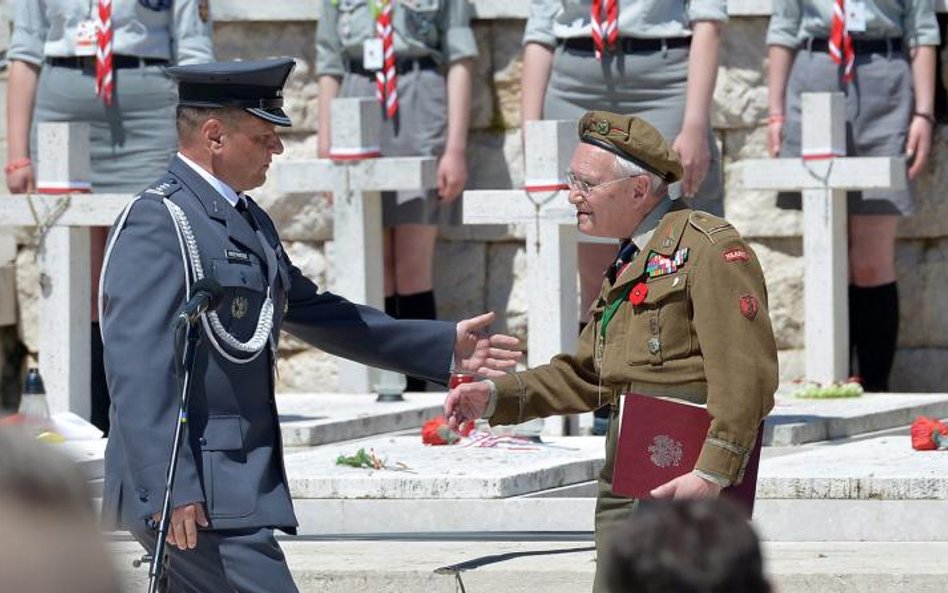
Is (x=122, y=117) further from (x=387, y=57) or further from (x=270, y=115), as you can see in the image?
(x=270, y=115)

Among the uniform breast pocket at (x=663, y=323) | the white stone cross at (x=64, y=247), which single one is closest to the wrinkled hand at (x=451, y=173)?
the white stone cross at (x=64, y=247)

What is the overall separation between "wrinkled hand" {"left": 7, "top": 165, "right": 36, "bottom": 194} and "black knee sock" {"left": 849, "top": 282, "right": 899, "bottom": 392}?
3501 mm

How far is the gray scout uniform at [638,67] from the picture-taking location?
8812 millimetres

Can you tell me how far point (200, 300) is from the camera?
14.4 feet

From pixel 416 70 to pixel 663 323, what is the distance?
5.53 meters

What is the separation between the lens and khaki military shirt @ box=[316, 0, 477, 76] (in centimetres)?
984

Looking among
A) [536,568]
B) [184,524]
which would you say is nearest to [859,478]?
[536,568]

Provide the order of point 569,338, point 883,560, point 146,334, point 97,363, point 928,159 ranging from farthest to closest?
point 928,159 < point 97,363 < point 569,338 < point 883,560 < point 146,334

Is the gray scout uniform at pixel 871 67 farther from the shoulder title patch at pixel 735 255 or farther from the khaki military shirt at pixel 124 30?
the shoulder title patch at pixel 735 255

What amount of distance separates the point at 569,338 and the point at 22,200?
7.49 ft

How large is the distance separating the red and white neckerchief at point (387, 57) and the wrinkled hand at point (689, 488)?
18.3ft

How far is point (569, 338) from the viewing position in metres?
8.43

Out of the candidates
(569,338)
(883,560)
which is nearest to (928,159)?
(569,338)

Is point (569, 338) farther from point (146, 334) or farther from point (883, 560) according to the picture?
point (146, 334)
